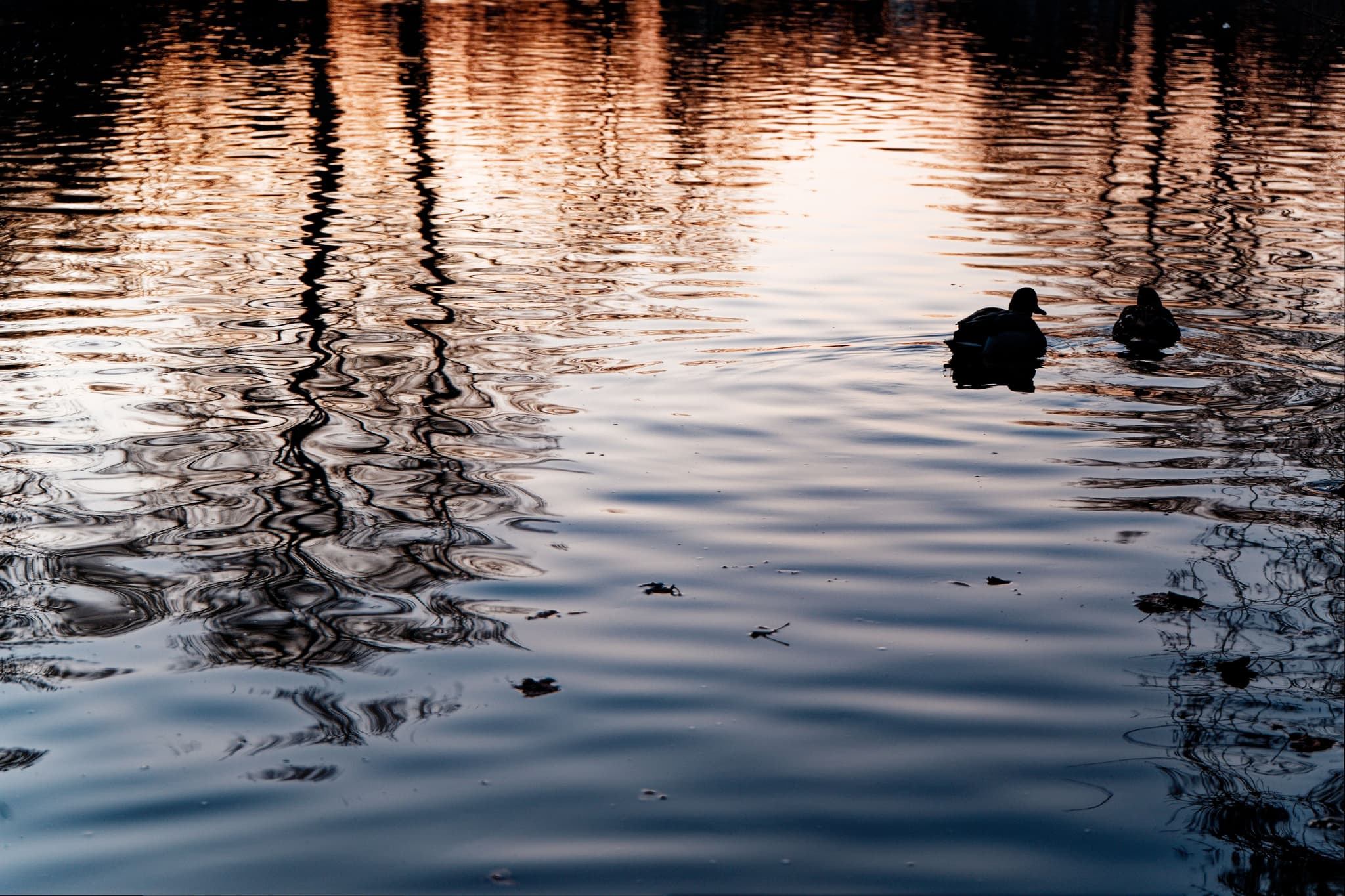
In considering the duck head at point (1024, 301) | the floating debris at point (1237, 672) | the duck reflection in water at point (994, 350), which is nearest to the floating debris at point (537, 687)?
the floating debris at point (1237, 672)

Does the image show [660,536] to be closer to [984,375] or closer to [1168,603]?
[1168,603]

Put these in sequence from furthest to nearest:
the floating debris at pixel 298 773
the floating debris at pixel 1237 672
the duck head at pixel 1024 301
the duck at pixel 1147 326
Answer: the duck head at pixel 1024 301, the duck at pixel 1147 326, the floating debris at pixel 1237 672, the floating debris at pixel 298 773

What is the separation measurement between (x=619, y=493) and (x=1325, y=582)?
14.2 ft

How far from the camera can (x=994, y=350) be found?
40.8ft

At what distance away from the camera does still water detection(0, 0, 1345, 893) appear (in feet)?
18.8

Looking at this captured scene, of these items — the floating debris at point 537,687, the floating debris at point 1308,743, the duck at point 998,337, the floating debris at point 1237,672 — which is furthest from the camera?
the duck at point 998,337

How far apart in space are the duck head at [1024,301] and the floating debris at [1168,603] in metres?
5.86

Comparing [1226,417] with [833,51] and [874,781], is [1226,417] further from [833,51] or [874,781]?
[833,51]

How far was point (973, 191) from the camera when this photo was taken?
22312 mm

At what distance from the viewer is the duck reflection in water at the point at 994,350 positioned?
40.8ft

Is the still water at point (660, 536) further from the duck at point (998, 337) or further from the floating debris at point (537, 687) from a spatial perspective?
the duck at point (998, 337)

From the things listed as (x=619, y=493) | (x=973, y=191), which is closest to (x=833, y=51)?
(x=973, y=191)

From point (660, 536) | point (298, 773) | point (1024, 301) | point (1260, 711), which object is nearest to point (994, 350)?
point (1024, 301)

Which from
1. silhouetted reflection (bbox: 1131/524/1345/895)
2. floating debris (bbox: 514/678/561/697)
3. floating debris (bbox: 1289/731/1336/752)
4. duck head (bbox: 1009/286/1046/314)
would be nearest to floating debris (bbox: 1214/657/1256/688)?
silhouetted reflection (bbox: 1131/524/1345/895)
